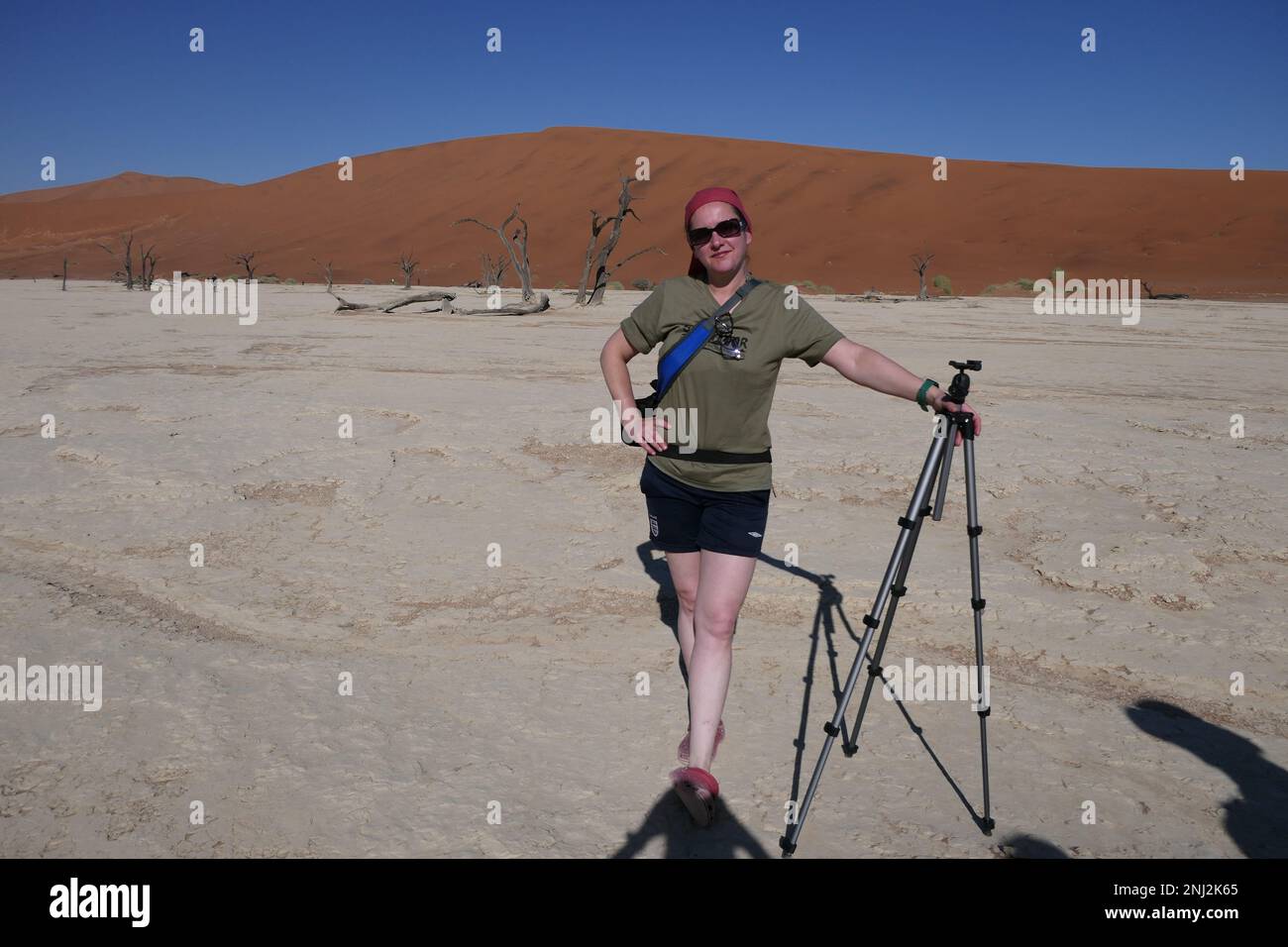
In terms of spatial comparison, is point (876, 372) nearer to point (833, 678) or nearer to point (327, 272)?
point (833, 678)

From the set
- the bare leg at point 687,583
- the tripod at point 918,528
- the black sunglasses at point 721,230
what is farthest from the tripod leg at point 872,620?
the black sunglasses at point 721,230

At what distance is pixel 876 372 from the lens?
245 centimetres

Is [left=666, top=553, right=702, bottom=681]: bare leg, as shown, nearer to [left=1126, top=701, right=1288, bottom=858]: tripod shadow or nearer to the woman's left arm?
the woman's left arm

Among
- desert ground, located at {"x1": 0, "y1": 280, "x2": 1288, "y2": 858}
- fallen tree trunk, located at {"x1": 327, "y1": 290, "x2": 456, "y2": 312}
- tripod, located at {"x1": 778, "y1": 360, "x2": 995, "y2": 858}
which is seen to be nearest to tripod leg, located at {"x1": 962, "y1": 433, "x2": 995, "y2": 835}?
tripod, located at {"x1": 778, "y1": 360, "x2": 995, "y2": 858}

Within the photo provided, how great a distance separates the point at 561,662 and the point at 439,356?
859 cm

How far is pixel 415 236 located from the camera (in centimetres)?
6100

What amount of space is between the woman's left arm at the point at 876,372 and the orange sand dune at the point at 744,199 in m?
34.5

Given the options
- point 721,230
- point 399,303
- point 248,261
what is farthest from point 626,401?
point 248,261

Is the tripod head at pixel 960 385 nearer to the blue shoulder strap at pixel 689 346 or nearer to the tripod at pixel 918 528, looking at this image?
the tripod at pixel 918 528

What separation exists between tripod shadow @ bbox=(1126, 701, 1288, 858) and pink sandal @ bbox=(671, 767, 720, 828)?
4.69 feet

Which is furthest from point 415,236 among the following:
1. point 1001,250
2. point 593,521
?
point 593,521

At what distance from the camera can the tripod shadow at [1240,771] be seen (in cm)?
241

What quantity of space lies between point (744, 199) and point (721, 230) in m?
55.3
